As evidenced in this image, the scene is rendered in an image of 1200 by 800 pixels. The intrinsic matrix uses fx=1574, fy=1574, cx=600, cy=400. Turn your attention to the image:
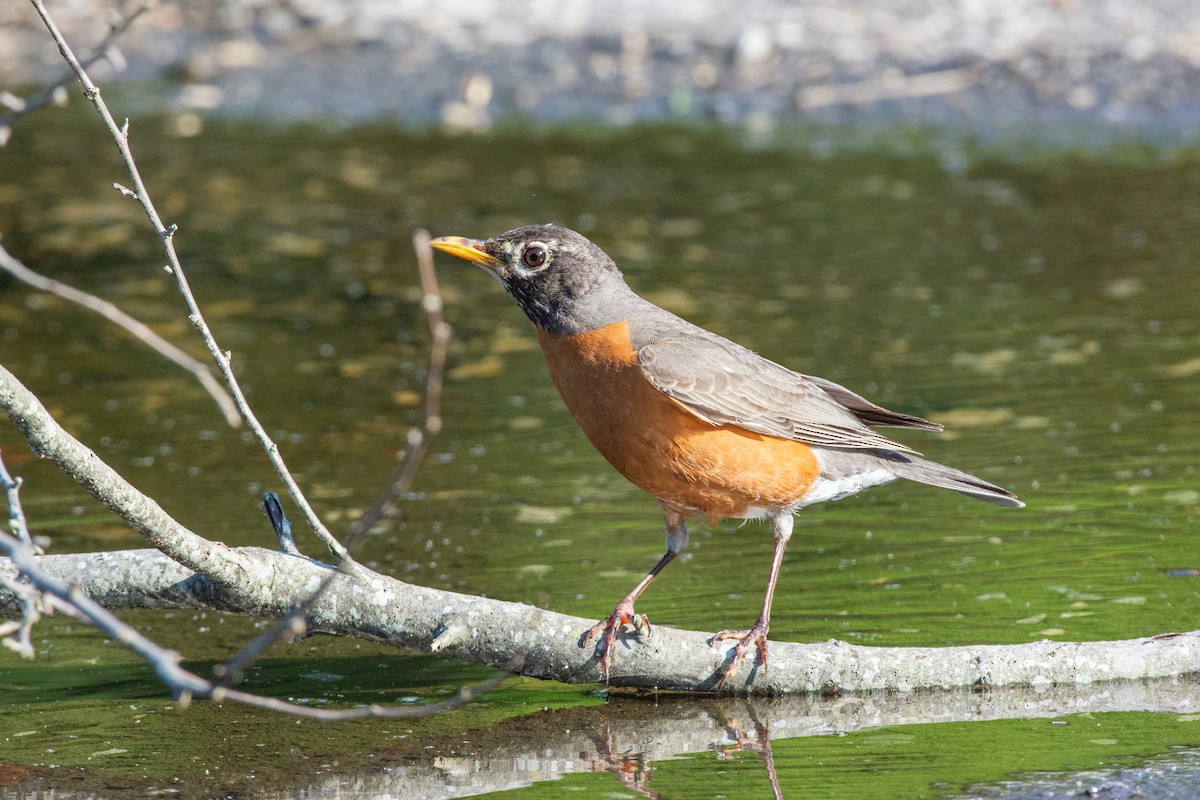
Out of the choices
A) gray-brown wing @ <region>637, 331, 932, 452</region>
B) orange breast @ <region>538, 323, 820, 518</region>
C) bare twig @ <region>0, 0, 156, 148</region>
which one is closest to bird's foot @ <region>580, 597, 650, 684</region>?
orange breast @ <region>538, 323, 820, 518</region>

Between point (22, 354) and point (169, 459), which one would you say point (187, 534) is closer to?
point (169, 459)

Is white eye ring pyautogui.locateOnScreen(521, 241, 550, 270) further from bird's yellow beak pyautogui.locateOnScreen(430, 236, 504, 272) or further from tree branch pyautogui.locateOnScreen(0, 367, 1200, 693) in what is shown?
tree branch pyautogui.locateOnScreen(0, 367, 1200, 693)

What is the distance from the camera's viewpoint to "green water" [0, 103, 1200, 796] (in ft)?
19.2

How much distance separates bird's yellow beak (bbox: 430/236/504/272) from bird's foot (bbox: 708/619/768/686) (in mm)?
1725

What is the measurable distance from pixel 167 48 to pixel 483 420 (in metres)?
13.0

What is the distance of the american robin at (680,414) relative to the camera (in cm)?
593

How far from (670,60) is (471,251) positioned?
1276 cm

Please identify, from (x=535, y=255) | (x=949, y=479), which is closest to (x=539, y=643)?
(x=535, y=255)

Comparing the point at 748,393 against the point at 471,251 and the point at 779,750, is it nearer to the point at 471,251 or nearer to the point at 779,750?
the point at 471,251

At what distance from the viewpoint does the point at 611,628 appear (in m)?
5.64

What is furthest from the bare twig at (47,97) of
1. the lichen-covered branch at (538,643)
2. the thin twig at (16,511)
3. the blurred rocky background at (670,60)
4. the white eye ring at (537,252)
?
the blurred rocky background at (670,60)

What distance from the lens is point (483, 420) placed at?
945 cm

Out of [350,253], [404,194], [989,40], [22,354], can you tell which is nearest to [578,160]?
[404,194]

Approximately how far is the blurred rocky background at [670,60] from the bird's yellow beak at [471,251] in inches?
457
